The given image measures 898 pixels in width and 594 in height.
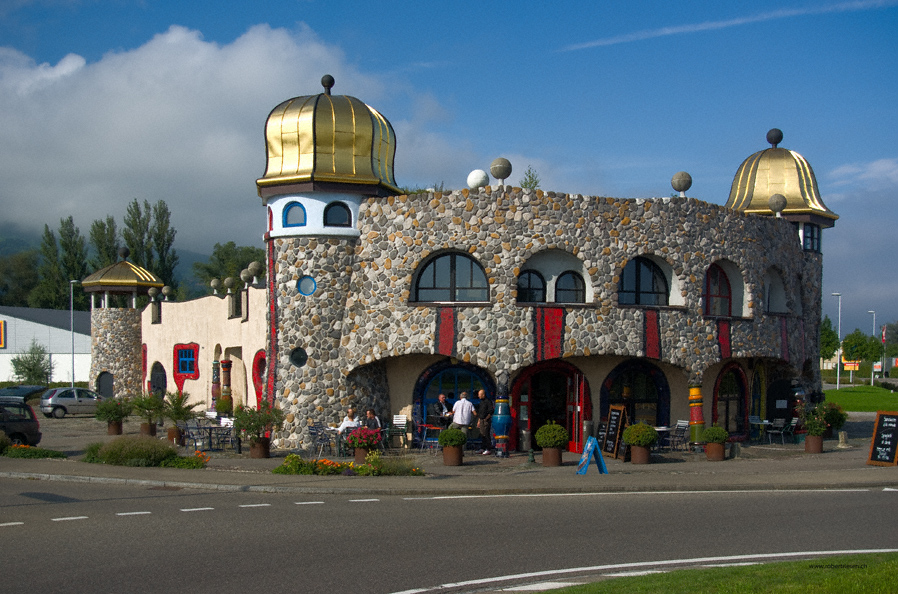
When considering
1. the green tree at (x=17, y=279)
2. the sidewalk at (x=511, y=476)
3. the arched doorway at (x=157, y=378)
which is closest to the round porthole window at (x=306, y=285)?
the sidewalk at (x=511, y=476)

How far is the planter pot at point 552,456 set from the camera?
65.9 ft

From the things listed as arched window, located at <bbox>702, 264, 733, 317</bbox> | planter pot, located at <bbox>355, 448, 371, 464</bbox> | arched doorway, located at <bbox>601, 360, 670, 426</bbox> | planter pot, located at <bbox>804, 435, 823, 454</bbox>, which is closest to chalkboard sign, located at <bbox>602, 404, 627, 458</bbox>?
arched doorway, located at <bbox>601, 360, 670, 426</bbox>

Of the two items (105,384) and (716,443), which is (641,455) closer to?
(716,443)

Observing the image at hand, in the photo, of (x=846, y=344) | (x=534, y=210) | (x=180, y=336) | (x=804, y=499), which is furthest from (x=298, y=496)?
(x=846, y=344)

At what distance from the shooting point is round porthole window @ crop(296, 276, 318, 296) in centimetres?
2377

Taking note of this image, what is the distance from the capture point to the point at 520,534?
1142 cm

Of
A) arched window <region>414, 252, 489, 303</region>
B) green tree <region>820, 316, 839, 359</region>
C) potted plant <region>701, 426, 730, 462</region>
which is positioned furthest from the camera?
green tree <region>820, 316, 839, 359</region>

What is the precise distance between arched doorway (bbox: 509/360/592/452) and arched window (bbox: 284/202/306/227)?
23.9ft

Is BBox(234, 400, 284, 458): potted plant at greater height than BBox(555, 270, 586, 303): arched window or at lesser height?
lesser

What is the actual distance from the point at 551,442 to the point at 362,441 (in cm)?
444

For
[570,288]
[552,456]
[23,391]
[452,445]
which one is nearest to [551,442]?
[552,456]

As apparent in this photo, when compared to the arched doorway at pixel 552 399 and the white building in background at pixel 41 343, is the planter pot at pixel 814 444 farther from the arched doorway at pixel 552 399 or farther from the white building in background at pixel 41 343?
the white building in background at pixel 41 343

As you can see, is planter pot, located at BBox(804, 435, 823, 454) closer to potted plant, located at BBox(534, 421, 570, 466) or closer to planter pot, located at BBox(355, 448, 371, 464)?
potted plant, located at BBox(534, 421, 570, 466)

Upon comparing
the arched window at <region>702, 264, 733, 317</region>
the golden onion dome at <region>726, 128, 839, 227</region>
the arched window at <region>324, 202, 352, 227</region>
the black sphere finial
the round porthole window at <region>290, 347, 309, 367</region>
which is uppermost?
the black sphere finial
